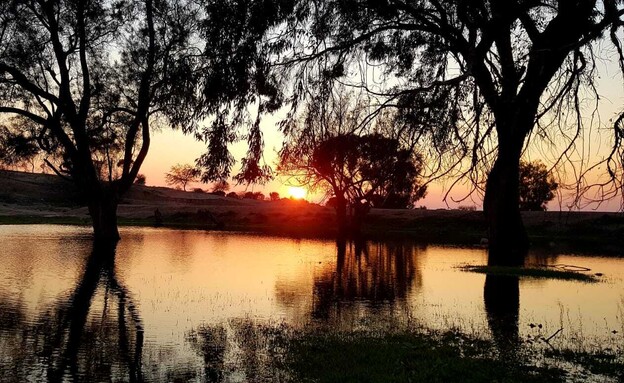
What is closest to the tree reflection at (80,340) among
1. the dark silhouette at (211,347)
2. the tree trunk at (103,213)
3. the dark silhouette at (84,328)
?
the dark silhouette at (84,328)

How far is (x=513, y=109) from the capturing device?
14000 mm

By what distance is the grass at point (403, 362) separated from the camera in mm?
8688

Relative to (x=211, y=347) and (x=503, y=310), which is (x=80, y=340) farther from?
(x=503, y=310)

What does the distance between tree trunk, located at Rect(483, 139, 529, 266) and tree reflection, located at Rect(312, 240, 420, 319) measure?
330cm

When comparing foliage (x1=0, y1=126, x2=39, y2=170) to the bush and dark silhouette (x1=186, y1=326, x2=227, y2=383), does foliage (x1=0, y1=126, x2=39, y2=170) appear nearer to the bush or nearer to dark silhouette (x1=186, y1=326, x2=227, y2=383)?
dark silhouette (x1=186, y1=326, x2=227, y2=383)

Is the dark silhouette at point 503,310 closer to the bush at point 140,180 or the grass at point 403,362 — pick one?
the grass at point 403,362

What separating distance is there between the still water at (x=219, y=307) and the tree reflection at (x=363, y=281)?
74mm

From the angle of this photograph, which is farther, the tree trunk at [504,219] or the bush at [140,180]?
the bush at [140,180]

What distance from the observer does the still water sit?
9.98 metres

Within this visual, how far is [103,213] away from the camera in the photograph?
3544 centimetres

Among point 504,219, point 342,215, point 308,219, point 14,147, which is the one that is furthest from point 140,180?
point 504,219

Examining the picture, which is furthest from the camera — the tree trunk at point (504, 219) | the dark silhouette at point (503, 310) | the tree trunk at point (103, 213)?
the tree trunk at point (103, 213)

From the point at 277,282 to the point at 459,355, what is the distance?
11.1 meters

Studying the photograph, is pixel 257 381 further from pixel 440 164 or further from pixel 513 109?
pixel 513 109
